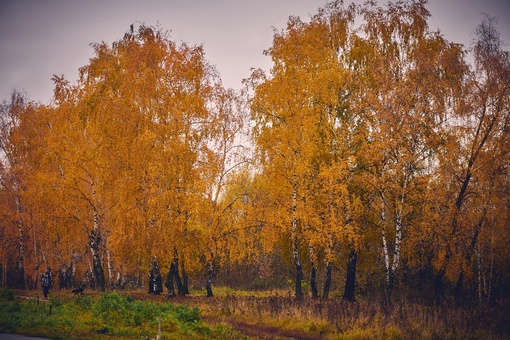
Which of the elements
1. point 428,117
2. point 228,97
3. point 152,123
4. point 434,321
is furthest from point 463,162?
point 152,123

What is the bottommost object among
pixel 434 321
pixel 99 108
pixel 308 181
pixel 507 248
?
pixel 434 321

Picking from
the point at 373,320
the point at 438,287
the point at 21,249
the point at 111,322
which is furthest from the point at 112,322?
the point at 21,249

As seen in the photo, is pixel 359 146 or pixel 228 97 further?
pixel 228 97

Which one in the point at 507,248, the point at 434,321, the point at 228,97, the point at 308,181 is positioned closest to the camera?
the point at 434,321

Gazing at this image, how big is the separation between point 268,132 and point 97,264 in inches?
519

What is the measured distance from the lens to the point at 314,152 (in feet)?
74.3

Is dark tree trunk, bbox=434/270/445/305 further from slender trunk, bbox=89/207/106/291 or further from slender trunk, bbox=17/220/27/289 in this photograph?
slender trunk, bbox=17/220/27/289

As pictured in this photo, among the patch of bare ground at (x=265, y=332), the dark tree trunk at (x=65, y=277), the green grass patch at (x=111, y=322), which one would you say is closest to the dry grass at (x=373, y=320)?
the patch of bare ground at (x=265, y=332)

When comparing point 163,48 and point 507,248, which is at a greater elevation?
point 163,48

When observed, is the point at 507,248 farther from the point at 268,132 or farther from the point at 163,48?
the point at 163,48

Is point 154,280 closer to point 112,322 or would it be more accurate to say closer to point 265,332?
point 112,322

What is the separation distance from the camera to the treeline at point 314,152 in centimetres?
1994

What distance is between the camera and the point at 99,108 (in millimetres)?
23406

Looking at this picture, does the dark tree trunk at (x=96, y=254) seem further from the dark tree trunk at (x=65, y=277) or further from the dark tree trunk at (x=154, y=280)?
the dark tree trunk at (x=65, y=277)
